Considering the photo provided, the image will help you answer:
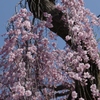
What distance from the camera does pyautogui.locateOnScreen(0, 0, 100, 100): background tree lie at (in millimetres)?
2922

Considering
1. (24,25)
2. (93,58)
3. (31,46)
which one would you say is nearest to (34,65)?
(31,46)

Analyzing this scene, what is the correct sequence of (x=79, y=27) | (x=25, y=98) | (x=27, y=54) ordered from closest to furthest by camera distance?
(x=25, y=98)
(x=27, y=54)
(x=79, y=27)

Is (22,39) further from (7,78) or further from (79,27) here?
(79,27)

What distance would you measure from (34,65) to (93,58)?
641 millimetres

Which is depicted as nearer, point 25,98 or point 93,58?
point 25,98

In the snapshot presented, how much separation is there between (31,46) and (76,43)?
52 centimetres

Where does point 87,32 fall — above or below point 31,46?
above

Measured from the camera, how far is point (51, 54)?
3.28m

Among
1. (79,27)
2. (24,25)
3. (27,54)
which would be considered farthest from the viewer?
(79,27)

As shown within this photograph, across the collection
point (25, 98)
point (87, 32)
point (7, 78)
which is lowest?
point (25, 98)

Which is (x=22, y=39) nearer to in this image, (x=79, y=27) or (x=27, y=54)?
(x=27, y=54)

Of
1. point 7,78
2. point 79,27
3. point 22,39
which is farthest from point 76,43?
point 7,78

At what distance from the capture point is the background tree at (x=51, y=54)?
2.92 m

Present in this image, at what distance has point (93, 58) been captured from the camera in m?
3.24
